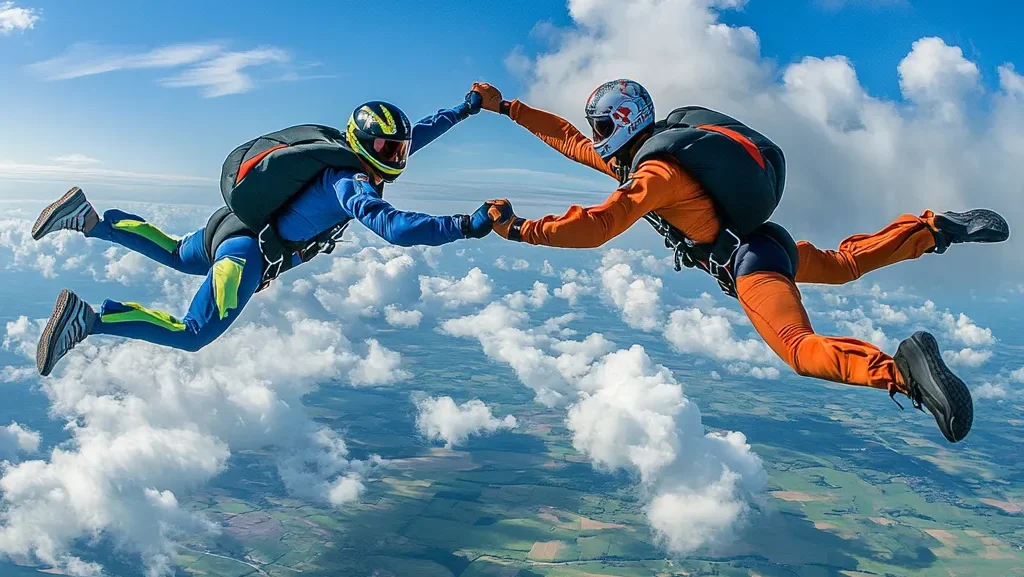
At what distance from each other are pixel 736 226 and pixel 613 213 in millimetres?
1751

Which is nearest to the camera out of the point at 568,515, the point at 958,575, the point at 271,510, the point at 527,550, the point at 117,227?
the point at 117,227

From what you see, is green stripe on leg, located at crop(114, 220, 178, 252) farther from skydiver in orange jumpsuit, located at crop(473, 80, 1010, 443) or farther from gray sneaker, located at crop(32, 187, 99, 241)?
skydiver in orange jumpsuit, located at crop(473, 80, 1010, 443)

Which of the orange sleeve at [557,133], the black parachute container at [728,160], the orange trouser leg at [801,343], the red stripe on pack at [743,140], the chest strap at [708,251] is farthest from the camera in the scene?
the orange sleeve at [557,133]

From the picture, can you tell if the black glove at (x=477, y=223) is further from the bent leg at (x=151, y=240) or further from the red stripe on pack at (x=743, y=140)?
the bent leg at (x=151, y=240)

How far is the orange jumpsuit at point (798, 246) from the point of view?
4.76 metres

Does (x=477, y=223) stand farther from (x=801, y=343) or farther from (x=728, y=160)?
(x=801, y=343)

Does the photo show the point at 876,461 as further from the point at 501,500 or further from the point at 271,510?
the point at 271,510

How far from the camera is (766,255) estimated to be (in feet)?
19.7

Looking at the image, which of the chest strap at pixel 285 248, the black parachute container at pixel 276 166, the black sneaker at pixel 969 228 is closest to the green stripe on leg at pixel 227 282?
the chest strap at pixel 285 248

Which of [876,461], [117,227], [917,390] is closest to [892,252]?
[917,390]

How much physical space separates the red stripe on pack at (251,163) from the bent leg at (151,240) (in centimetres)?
156

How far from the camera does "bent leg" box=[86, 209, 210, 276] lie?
7.71 meters

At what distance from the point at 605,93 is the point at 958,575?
543ft

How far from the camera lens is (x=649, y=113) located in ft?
20.4
